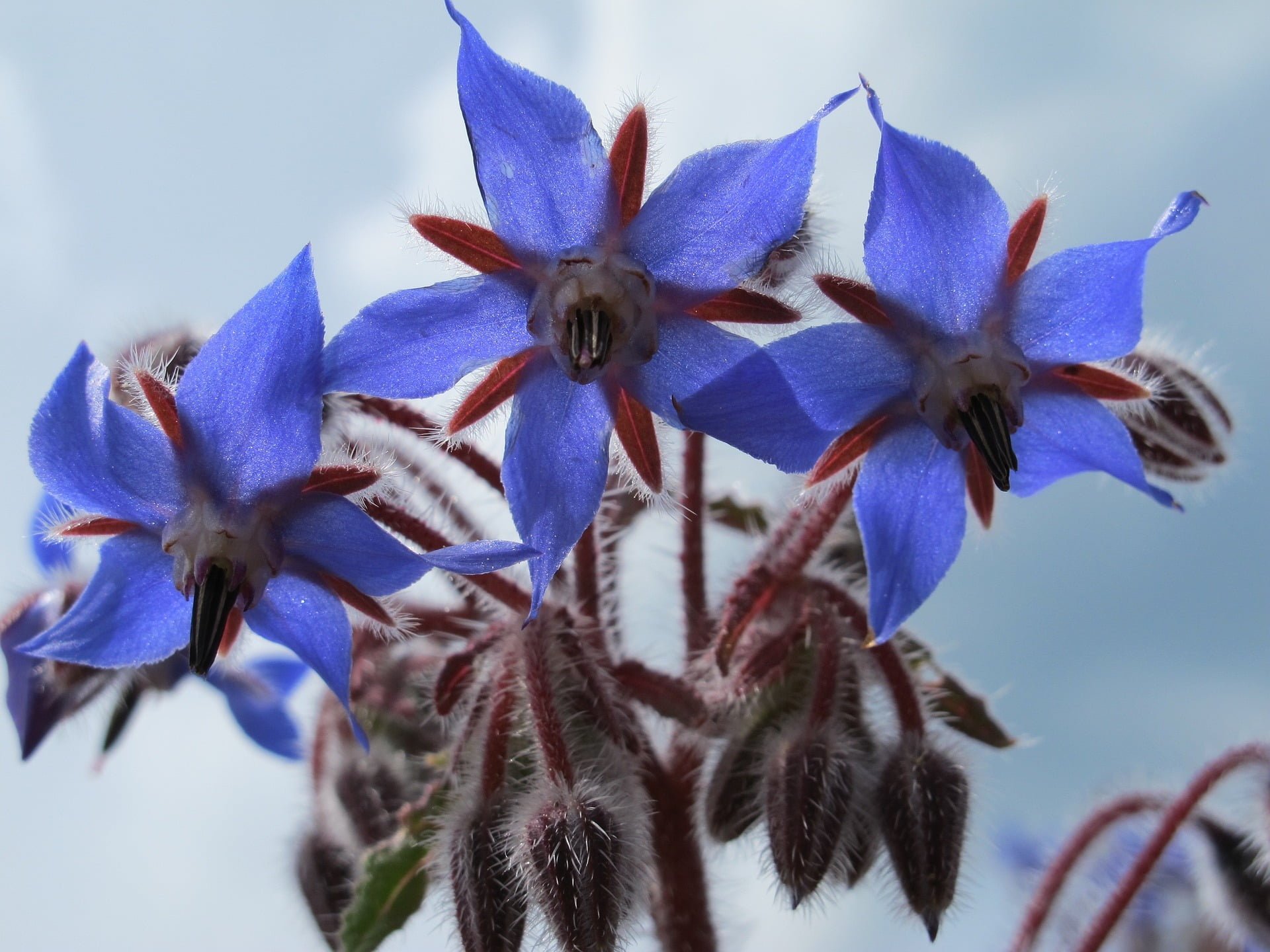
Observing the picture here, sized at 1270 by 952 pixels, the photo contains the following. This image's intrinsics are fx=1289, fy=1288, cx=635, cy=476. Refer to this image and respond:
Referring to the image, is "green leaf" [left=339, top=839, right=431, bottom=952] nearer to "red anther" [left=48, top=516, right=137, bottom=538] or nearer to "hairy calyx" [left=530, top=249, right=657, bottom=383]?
"red anther" [left=48, top=516, right=137, bottom=538]

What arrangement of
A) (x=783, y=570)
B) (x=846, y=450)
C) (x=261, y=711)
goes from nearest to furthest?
1. (x=846, y=450)
2. (x=783, y=570)
3. (x=261, y=711)

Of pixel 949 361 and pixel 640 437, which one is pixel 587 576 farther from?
pixel 949 361

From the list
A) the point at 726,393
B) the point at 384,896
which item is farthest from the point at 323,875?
the point at 726,393

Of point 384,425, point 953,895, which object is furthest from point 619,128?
point 953,895

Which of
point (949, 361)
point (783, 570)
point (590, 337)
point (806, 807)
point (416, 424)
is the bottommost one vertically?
point (806, 807)

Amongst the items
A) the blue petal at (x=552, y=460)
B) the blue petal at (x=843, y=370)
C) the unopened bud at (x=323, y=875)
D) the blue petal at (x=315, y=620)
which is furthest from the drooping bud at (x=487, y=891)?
the blue petal at (x=843, y=370)

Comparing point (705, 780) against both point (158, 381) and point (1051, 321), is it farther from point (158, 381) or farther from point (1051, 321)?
point (158, 381)

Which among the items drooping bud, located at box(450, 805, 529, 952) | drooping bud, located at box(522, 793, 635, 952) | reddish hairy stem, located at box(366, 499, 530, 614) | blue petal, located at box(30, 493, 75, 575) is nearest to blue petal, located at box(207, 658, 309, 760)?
blue petal, located at box(30, 493, 75, 575)
